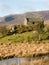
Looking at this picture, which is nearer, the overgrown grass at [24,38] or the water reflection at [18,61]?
the water reflection at [18,61]

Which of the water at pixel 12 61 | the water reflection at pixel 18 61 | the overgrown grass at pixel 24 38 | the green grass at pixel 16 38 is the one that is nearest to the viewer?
the water reflection at pixel 18 61


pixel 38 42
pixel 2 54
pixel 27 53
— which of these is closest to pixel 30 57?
pixel 27 53

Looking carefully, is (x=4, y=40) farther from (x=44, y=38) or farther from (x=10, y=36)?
(x=44, y=38)

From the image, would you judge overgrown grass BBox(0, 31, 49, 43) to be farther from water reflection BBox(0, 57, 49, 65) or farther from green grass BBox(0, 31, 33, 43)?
water reflection BBox(0, 57, 49, 65)

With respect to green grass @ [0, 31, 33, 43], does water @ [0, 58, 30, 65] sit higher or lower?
higher

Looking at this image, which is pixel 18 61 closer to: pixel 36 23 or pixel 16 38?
pixel 16 38

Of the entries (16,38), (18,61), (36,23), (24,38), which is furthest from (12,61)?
(36,23)

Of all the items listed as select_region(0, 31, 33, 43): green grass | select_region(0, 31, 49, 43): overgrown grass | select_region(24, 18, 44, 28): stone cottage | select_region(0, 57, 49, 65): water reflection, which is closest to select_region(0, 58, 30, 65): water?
select_region(0, 57, 49, 65): water reflection

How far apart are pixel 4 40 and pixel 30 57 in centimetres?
1863

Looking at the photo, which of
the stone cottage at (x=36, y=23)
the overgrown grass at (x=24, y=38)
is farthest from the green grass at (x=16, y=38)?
the stone cottage at (x=36, y=23)

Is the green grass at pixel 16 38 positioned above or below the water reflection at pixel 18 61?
below

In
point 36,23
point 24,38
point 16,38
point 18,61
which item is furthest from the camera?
point 36,23

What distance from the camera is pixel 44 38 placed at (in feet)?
164

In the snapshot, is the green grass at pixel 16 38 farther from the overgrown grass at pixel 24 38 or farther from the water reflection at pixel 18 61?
the water reflection at pixel 18 61
